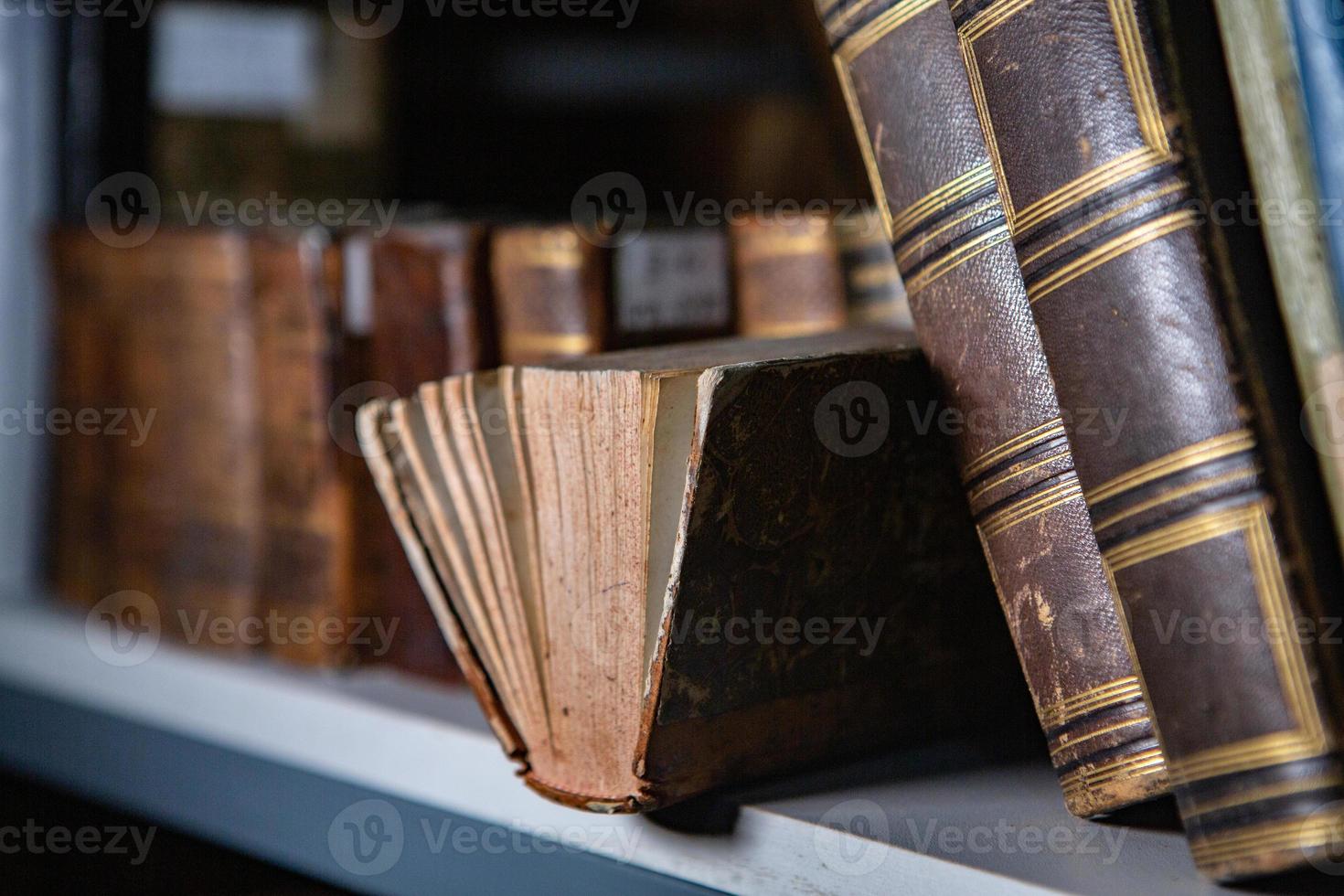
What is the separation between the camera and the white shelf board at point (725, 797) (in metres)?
0.52

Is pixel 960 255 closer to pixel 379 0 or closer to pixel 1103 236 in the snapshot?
pixel 1103 236

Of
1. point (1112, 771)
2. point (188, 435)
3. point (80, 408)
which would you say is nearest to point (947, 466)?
point (1112, 771)

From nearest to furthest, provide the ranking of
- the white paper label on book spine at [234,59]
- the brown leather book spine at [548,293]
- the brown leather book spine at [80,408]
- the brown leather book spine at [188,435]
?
A: the brown leather book spine at [548,293], the brown leather book spine at [188,435], the brown leather book spine at [80,408], the white paper label on book spine at [234,59]

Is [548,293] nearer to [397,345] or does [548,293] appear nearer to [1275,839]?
[397,345]

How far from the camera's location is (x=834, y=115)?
129 cm

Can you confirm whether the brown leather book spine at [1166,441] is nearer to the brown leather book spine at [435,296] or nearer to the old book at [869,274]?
the old book at [869,274]

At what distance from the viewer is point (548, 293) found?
2.59 feet

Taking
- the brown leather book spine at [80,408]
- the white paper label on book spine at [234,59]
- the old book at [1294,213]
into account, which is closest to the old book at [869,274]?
the old book at [1294,213]

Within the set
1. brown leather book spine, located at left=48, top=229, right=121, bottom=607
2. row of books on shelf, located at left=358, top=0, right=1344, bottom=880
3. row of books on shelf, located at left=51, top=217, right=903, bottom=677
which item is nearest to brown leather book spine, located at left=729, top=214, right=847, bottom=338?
row of books on shelf, located at left=51, top=217, right=903, bottom=677

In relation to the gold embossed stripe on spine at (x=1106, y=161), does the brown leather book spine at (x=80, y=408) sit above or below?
above

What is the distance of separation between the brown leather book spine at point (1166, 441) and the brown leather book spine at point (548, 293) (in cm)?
32

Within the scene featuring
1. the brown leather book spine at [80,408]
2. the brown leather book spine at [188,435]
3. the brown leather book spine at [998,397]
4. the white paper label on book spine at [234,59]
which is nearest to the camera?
the brown leather book spine at [998,397]

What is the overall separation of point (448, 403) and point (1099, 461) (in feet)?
0.95

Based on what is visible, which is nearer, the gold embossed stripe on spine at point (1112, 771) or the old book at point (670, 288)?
the gold embossed stripe on spine at point (1112, 771)
